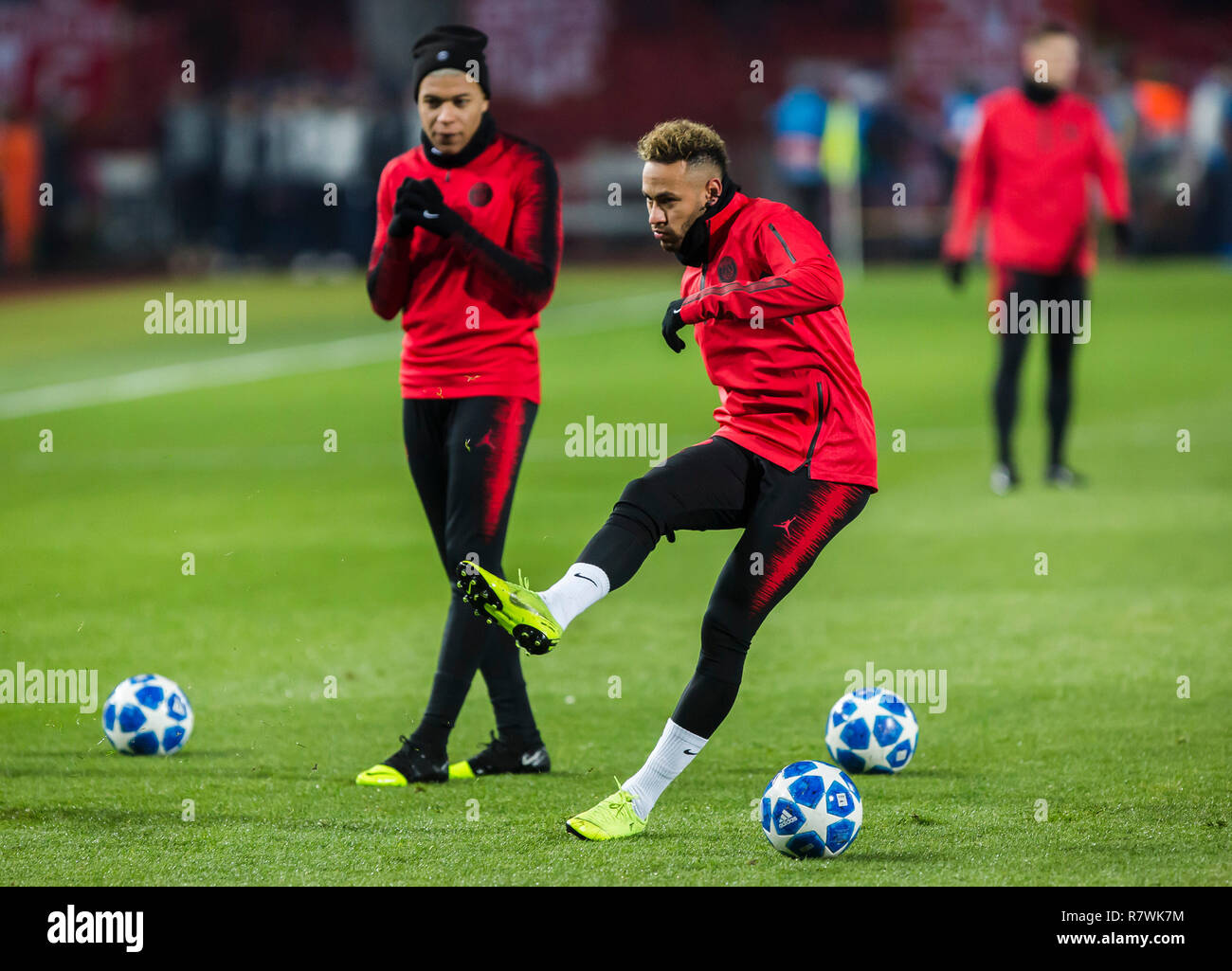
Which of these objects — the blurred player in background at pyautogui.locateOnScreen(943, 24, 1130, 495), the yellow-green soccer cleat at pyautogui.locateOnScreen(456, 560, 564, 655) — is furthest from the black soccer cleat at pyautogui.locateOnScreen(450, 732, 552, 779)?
the blurred player in background at pyautogui.locateOnScreen(943, 24, 1130, 495)

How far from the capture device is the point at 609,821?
17.9 feet

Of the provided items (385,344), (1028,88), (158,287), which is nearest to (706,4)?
(158,287)

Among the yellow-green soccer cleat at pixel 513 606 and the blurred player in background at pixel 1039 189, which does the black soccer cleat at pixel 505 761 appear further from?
the blurred player in background at pixel 1039 189

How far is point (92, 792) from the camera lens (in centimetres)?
609

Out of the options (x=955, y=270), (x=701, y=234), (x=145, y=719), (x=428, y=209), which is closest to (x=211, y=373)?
(x=955, y=270)

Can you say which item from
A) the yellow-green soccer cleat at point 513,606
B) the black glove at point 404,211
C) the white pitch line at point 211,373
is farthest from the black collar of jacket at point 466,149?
the white pitch line at point 211,373

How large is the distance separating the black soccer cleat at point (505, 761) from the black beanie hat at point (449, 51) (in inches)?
84.5

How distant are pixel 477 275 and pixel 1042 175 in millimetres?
6675

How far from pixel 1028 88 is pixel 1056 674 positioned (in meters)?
5.48

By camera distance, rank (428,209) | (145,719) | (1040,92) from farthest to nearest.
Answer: (1040,92) < (145,719) < (428,209)

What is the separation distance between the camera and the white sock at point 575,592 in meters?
5.09

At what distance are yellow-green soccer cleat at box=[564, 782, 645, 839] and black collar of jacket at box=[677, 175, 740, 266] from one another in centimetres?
157

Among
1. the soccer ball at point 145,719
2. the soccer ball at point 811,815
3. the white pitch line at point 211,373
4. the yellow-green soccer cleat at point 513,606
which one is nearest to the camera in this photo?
the yellow-green soccer cleat at point 513,606

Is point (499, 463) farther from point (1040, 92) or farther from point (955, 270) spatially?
point (955, 270)
